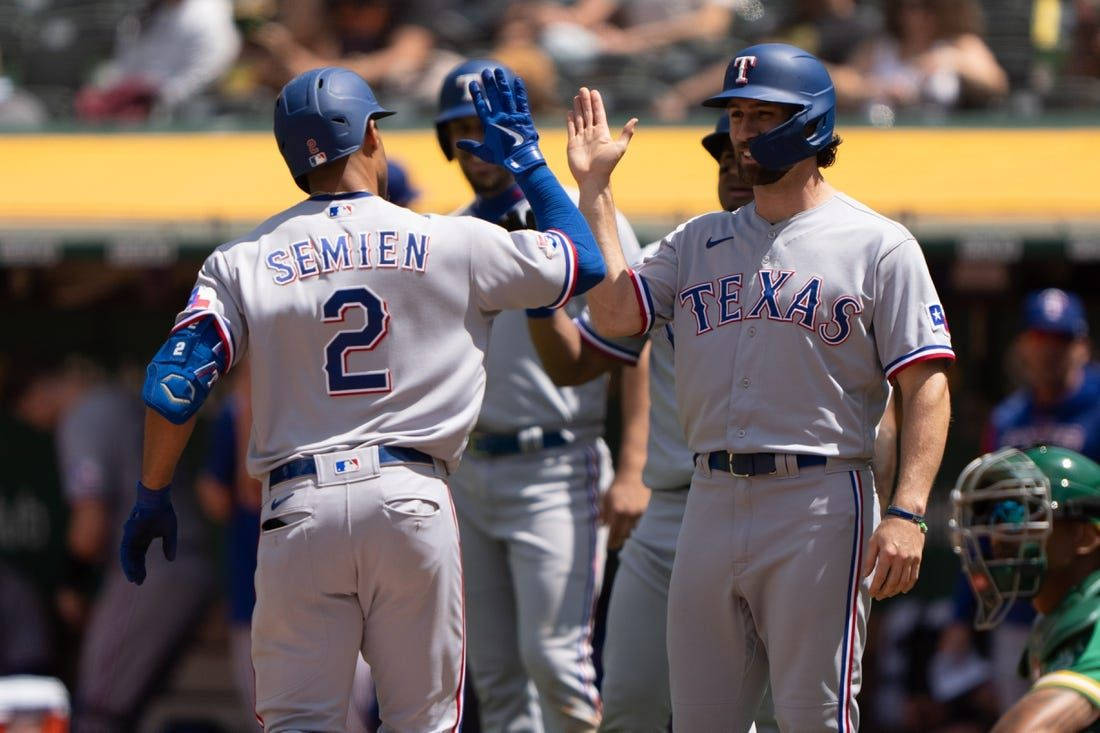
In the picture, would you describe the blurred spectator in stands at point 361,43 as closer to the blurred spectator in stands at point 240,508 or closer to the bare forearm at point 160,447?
the blurred spectator in stands at point 240,508

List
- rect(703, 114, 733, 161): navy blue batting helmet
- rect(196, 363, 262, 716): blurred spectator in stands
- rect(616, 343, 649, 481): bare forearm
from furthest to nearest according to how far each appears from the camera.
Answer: rect(196, 363, 262, 716): blurred spectator in stands
rect(616, 343, 649, 481): bare forearm
rect(703, 114, 733, 161): navy blue batting helmet

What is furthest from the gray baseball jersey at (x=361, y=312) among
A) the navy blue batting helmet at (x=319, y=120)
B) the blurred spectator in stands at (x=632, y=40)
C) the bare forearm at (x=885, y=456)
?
the blurred spectator in stands at (x=632, y=40)

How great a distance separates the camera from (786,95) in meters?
3.47

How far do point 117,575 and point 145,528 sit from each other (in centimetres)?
388

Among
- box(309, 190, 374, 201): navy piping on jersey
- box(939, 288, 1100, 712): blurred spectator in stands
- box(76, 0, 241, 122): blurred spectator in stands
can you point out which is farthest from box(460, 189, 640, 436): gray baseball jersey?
box(76, 0, 241, 122): blurred spectator in stands

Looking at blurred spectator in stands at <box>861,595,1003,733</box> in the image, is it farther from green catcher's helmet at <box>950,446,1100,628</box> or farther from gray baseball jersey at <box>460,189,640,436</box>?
green catcher's helmet at <box>950,446,1100,628</box>

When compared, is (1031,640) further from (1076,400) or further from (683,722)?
(1076,400)

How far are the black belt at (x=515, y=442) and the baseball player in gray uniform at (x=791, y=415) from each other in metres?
1.15

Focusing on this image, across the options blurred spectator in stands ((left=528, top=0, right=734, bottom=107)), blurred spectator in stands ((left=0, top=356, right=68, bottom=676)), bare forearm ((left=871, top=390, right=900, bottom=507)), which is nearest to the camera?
bare forearm ((left=871, top=390, right=900, bottom=507))

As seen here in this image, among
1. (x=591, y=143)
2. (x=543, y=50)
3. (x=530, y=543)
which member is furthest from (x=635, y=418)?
(x=543, y=50)

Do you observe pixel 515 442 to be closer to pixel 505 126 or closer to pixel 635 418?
pixel 635 418

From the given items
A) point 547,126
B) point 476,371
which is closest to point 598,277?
point 476,371

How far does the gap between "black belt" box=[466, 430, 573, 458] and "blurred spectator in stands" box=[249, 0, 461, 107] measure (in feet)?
11.6

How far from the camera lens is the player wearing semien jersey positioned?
460 centimetres
